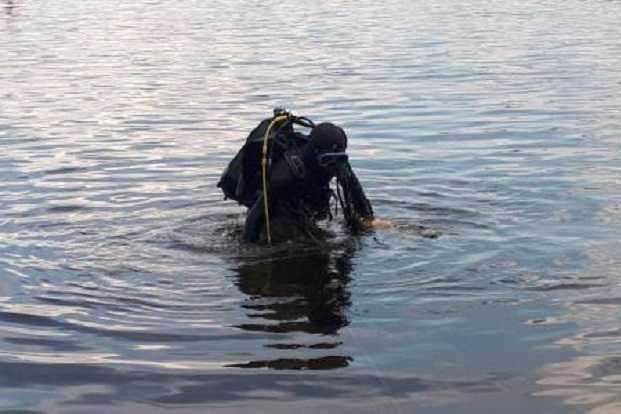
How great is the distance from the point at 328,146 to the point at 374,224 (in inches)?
50.1

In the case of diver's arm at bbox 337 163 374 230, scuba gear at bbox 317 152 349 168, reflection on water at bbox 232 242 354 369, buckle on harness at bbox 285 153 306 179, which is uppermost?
scuba gear at bbox 317 152 349 168

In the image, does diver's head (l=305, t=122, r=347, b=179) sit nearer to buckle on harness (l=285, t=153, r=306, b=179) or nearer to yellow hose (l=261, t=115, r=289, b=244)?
buckle on harness (l=285, t=153, r=306, b=179)

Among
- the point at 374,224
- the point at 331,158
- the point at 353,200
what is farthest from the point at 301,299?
the point at 374,224

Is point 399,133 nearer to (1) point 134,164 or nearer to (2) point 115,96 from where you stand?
(1) point 134,164

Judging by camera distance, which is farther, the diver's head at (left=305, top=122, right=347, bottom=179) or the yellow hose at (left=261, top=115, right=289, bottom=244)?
the yellow hose at (left=261, top=115, right=289, bottom=244)

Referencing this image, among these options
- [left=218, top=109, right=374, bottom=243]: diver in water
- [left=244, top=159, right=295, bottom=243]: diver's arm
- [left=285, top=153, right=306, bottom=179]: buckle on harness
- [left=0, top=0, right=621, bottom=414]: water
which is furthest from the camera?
[left=244, top=159, right=295, bottom=243]: diver's arm

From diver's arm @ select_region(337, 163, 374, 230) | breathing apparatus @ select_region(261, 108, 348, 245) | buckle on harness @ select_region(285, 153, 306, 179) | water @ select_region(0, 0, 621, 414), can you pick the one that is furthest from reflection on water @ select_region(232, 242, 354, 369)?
buckle on harness @ select_region(285, 153, 306, 179)

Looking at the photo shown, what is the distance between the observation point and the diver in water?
8.64m

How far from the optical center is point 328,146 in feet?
28.0

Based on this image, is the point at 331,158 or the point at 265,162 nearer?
the point at 331,158

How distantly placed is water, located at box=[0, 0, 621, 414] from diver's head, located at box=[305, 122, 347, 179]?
0.80 metres

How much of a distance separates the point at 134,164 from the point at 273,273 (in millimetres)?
5014

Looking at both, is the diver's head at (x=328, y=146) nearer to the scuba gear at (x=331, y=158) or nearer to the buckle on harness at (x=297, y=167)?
the scuba gear at (x=331, y=158)

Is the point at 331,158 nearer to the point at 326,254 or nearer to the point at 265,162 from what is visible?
the point at 265,162
